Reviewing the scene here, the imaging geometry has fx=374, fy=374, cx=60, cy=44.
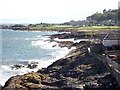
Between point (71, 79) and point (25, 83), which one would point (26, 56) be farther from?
point (25, 83)

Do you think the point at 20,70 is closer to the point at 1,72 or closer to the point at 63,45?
the point at 1,72

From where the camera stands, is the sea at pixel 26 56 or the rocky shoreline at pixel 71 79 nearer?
the rocky shoreline at pixel 71 79

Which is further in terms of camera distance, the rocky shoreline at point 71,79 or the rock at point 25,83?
the rock at point 25,83

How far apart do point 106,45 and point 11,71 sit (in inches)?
579

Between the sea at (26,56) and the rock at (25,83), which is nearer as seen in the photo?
the rock at (25,83)

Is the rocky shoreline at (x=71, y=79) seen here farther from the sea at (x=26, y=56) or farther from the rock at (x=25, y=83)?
the sea at (x=26, y=56)

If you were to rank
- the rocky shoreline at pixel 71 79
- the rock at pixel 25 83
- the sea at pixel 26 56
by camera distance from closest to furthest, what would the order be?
the rocky shoreline at pixel 71 79 < the rock at pixel 25 83 < the sea at pixel 26 56

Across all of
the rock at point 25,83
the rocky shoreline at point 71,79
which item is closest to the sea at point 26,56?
the rocky shoreline at point 71,79

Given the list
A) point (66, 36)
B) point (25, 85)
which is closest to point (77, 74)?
point (25, 85)

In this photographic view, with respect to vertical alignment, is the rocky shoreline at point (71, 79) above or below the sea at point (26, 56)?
above

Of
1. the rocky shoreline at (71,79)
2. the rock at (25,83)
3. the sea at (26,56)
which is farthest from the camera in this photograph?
the sea at (26,56)

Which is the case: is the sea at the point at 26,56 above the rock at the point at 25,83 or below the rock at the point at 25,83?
below

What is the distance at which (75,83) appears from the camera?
115 feet

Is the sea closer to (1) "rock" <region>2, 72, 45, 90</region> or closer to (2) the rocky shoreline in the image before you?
(2) the rocky shoreline
